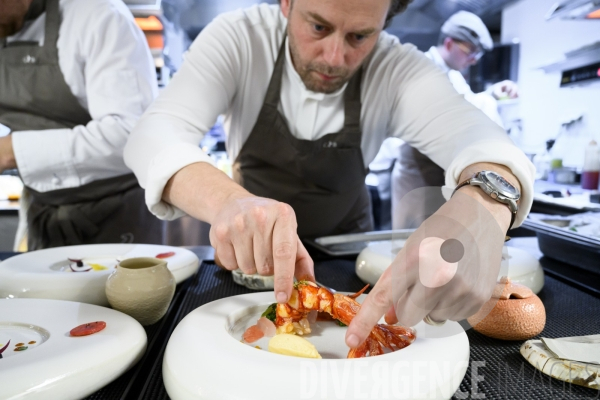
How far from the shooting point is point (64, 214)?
1918mm

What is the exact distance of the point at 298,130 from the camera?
176 centimetres

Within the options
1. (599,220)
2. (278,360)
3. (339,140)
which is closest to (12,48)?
(339,140)

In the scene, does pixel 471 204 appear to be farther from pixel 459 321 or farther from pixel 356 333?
pixel 356 333

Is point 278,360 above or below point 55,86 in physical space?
below

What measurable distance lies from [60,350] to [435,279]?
0.58 m

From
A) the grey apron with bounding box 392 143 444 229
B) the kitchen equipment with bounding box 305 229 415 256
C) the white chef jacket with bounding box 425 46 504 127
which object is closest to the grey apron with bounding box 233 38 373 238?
the kitchen equipment with bounding box 305 229 415 256

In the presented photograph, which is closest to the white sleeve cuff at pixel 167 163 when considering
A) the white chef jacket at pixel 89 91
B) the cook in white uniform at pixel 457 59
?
the white chef jacket at pixel 89 91

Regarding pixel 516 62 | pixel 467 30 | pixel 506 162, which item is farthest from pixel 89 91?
pixel 516 62

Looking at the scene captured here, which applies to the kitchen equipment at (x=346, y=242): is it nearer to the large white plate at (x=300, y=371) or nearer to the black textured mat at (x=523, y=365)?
the black textured mat at (x=523, y=365)

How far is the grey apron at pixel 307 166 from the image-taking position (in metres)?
1.71

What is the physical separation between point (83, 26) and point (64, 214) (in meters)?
0.78

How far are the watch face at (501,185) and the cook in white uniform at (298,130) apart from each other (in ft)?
0.11

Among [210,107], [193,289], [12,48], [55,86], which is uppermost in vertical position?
[12,48]

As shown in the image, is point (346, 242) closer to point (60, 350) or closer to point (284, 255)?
point (284, 255)
